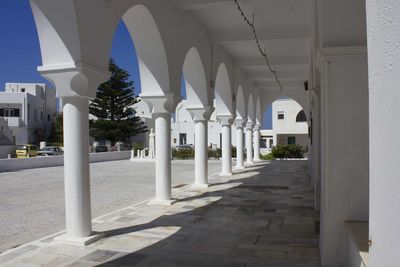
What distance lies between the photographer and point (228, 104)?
13.5m

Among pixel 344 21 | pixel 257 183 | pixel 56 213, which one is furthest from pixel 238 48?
pixel 344 21

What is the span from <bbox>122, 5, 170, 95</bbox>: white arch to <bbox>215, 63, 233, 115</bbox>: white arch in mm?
5129

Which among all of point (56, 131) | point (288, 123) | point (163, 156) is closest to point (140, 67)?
point (163, 156)

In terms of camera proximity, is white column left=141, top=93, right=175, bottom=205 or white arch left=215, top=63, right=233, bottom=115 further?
white arch left=215, top=63, right=233, bottom=115

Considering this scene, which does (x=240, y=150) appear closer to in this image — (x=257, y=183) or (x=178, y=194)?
(x=257, y=183)

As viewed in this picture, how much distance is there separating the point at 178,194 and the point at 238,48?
17.6 feet

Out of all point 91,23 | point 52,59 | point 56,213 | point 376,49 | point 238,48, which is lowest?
point 56,213

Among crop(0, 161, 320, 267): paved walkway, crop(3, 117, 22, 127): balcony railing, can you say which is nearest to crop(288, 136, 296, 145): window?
crop(3, 117, 22, 127): balcony railing

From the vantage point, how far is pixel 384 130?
1.30m

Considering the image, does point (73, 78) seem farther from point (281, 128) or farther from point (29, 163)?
point (281, 128)

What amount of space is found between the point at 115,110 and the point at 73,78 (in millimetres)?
32399

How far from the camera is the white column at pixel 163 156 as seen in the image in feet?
26.0

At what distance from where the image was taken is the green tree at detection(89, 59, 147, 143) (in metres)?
35.8

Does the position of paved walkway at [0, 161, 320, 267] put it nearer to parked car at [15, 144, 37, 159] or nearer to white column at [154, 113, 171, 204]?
white column at [154, 113, 171, 204]
